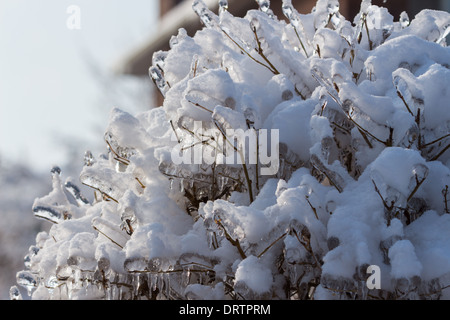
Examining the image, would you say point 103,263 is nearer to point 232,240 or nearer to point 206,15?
point 232,240

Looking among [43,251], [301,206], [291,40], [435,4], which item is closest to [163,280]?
[301,206]

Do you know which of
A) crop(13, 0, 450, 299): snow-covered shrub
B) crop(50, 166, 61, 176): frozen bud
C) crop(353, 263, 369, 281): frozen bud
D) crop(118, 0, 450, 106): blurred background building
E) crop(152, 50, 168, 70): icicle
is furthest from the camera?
crop(118, 0, 450, 106): blurred background building

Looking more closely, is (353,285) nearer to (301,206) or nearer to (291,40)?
(301,206)

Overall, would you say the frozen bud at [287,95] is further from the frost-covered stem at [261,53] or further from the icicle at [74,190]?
the icicle at [74,190]

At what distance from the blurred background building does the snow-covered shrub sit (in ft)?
24.7

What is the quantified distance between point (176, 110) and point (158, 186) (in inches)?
11.4

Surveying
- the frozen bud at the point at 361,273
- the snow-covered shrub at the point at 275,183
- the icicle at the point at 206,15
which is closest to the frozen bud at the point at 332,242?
the snow-covered shrub at the point at 275,183

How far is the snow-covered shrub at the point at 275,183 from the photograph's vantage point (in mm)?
1905

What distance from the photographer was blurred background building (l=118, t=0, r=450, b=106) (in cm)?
1024

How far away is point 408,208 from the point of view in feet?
6.60

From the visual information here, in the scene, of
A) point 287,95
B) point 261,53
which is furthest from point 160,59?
point 287,95

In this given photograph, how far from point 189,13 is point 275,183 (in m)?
12.8

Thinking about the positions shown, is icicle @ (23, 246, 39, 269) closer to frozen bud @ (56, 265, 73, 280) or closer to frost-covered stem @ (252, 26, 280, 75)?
frozen bud @ (56, 265, 73, 280)

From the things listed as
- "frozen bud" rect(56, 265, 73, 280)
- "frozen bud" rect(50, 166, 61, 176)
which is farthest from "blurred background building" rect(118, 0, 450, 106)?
"frozen bud" rect(56, 265, 73, 280)
